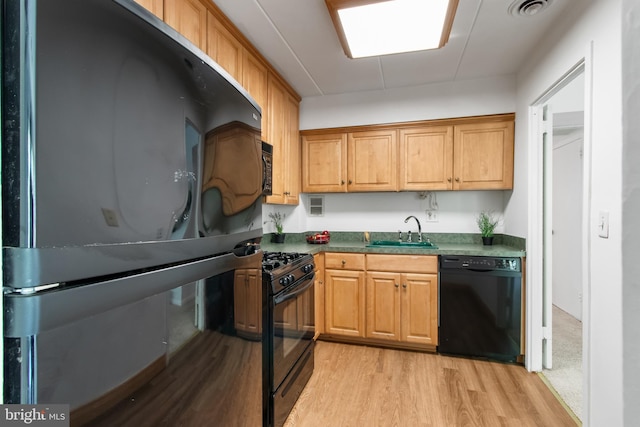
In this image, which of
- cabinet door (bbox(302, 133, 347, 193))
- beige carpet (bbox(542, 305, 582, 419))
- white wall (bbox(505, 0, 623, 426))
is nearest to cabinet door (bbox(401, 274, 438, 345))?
beige carpet (bbox(542, 305, 582, 419))

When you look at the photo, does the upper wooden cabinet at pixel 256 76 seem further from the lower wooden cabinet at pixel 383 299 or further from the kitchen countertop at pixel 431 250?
the lower wooden cabinet at pixel 383 299

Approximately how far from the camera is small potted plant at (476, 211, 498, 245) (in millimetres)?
2826

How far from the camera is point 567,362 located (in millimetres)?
2328

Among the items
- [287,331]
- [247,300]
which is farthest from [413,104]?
[247,300]

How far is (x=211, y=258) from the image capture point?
735mm

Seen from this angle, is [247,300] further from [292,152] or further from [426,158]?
[426,158]

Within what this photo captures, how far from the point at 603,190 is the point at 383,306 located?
5.72ft

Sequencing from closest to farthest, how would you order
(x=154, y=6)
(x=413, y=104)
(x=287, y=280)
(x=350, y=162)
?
1. (x=154, y=6)
2. (x=287, y=280)
3. (x=413, y=104)
4. (x=350, y=162)

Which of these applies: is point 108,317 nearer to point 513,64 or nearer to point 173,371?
point 173,371

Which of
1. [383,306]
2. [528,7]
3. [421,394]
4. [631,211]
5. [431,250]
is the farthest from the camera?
[383,306]

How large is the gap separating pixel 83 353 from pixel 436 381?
232 centimetres

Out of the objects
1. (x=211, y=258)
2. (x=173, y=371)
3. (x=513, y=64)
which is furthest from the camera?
(x=513, y=64)

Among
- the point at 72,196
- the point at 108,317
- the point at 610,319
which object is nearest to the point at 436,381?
the point at 610,319

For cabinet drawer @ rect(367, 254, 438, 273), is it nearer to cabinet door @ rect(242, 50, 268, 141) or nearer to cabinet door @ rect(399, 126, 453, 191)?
cabinet door @ rect(399, 126, 453, 191)
